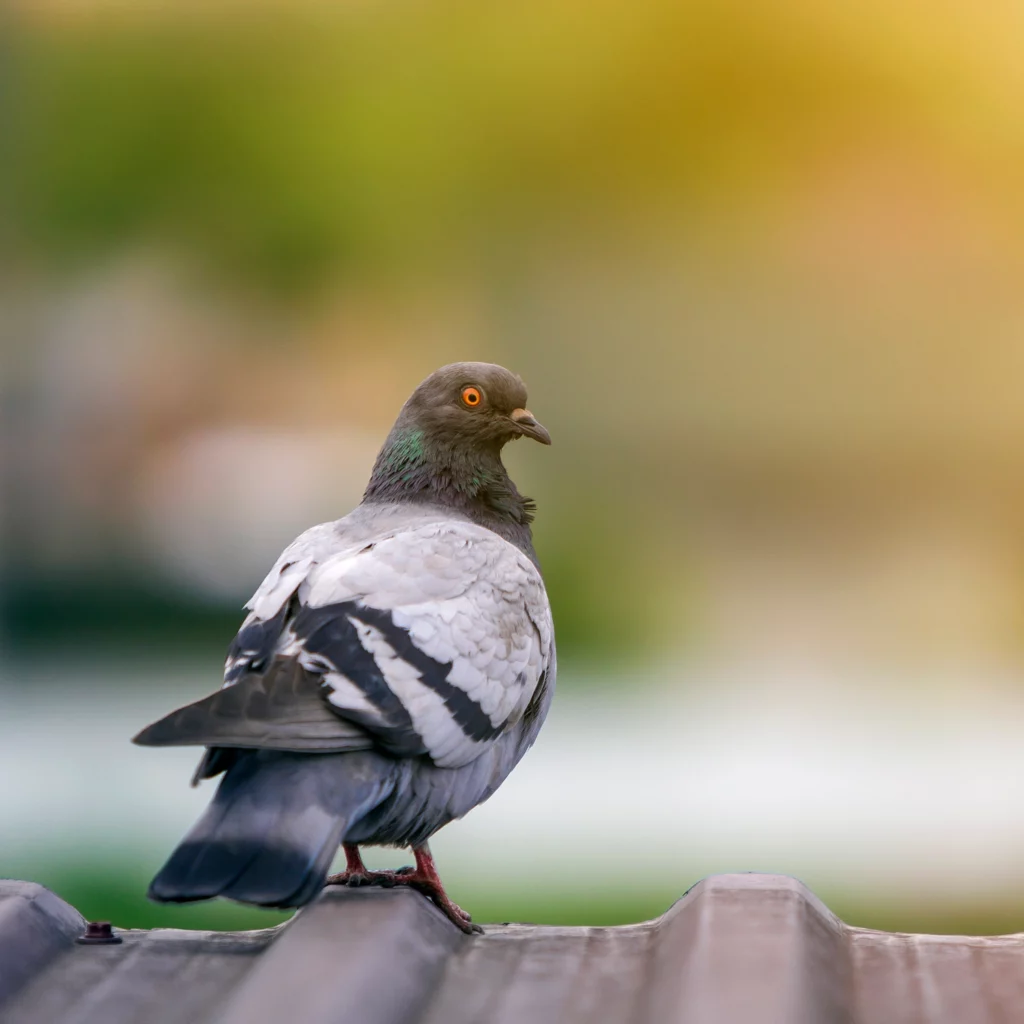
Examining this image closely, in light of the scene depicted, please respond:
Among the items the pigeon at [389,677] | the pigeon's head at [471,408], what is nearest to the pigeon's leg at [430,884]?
the pigeon at [389,677]

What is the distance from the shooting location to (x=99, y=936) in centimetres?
172

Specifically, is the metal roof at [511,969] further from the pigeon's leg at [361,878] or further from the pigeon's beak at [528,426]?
the pigeon's beak at [528,426]

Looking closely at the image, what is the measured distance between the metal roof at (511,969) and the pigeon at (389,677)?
12 centimetres

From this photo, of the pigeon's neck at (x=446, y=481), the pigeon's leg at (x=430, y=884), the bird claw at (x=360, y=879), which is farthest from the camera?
the pigeon's neck at (x=446, y=481)

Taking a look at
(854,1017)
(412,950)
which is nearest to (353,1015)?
(412,950)

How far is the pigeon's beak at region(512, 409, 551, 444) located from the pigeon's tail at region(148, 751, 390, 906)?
939mm

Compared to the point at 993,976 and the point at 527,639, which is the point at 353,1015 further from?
the point at 527,639

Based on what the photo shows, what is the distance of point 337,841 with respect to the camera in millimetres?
1728

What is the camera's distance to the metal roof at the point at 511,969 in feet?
4.54

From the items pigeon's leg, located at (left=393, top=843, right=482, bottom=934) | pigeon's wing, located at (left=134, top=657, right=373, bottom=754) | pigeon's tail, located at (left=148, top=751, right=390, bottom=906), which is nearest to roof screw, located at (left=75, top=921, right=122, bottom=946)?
pigeon's tail, located at (left=148, top=751, right=390, bottom=906)

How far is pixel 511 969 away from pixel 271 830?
35 centimetres

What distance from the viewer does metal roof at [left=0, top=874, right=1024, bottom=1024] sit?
1385 mm

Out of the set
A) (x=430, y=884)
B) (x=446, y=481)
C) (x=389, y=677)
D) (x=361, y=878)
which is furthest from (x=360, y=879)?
(x=446, y=481)

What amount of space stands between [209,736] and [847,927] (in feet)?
2.81
